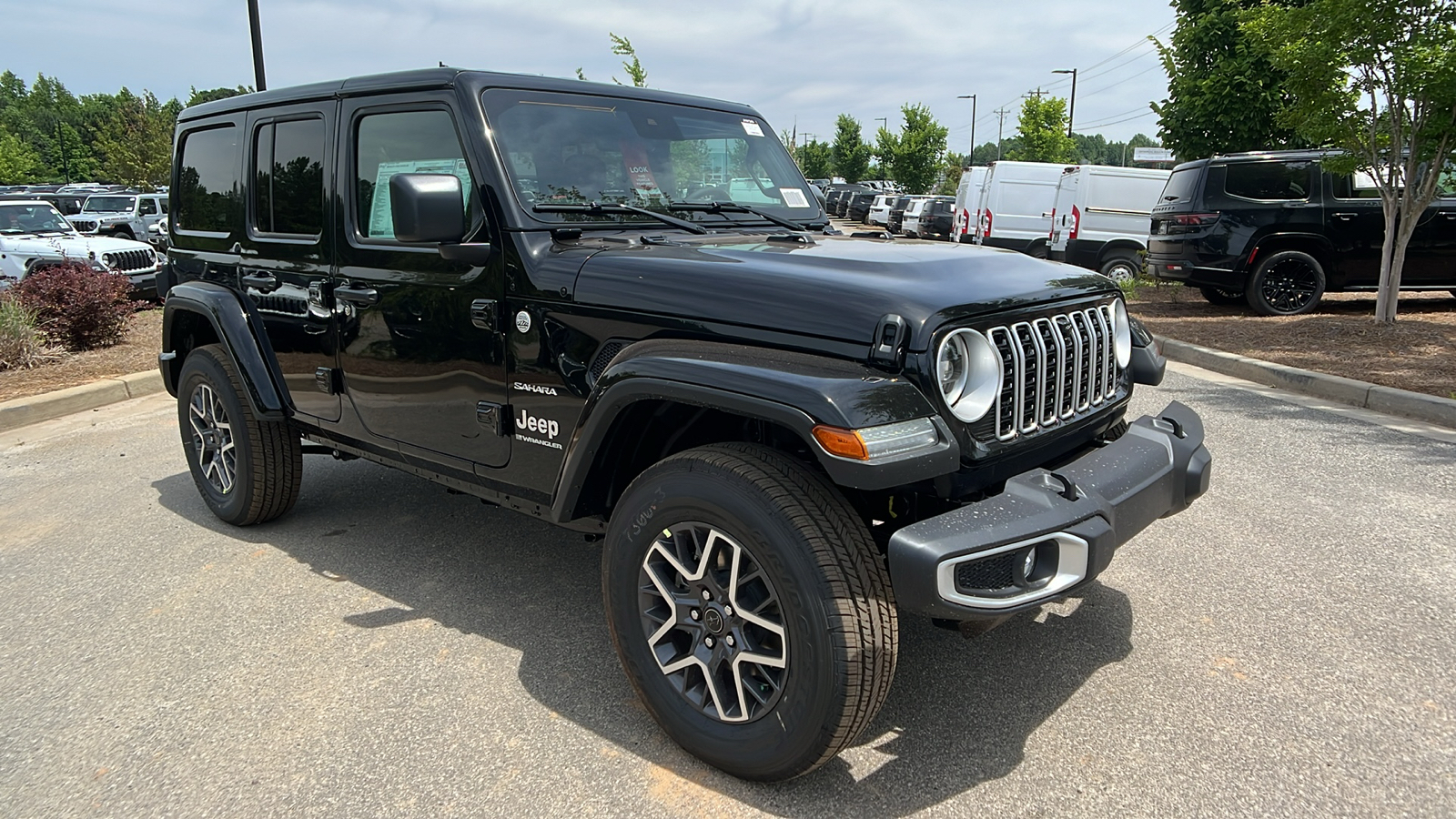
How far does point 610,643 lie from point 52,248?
13.9 meters

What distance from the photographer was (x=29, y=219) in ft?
46.6

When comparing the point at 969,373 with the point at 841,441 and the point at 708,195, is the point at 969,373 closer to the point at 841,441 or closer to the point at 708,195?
the point at 841,441

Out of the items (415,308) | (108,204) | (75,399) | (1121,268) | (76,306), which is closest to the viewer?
(415,308)

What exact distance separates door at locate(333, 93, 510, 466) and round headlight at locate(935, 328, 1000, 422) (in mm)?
1529

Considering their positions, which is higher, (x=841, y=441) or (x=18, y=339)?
(x=841, y=441)

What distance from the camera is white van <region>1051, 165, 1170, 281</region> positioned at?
15922mm

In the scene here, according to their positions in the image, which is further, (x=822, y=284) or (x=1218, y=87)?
(x=1218, y=87)

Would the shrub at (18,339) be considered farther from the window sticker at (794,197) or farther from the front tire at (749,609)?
the front tire at (749,609)

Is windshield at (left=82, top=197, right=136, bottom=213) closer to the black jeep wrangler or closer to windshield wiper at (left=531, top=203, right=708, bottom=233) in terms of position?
the black jeep wrangler

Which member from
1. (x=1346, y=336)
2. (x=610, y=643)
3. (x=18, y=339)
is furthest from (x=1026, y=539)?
(x=18, y=339)

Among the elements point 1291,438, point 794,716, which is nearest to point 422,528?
point 794,716

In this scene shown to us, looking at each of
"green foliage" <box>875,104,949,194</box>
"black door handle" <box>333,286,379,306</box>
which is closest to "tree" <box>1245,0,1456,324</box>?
"black door handle" <box>333,286,379,306</box>

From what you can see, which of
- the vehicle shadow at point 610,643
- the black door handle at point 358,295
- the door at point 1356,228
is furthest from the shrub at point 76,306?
the door at point 1356,228

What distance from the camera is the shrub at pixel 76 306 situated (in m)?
9.30
